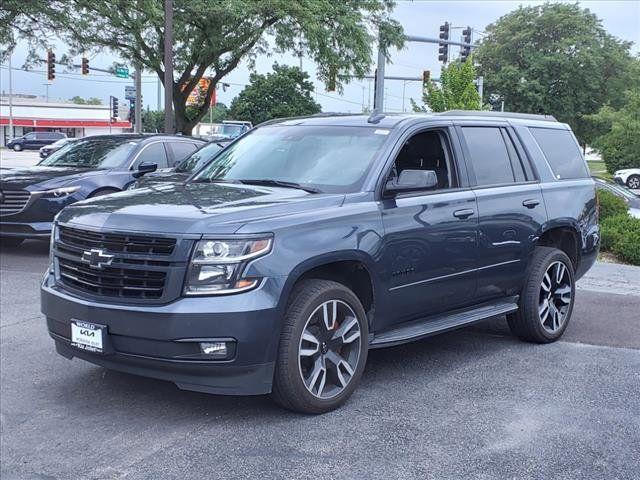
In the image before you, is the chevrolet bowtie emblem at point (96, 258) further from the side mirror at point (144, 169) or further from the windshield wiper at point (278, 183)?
the side mirror at point (144, 169)

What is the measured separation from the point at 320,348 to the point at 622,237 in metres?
8.68

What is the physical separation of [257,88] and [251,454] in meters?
37.6

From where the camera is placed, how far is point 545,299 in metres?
6.32

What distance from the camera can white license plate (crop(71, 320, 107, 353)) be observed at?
165 inches

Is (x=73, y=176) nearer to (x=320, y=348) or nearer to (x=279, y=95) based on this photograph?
(x=320, y=348)

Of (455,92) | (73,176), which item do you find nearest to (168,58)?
(455,92)

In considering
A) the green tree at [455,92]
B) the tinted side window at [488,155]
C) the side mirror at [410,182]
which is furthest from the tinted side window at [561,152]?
the green tree at [455,92]

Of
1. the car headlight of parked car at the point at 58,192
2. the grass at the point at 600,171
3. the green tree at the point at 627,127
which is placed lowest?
the grass at the point at 600,171

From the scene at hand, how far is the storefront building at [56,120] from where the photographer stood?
8338 centimetres

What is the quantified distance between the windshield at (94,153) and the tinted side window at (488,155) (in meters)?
6.29

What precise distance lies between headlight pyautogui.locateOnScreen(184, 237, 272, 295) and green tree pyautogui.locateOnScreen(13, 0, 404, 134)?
15085 millimetres

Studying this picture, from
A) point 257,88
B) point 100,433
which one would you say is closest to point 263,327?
point 100,433

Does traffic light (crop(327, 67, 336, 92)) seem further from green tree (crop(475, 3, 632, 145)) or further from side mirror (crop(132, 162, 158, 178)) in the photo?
green tree (crop(475, 3, 632, 145))

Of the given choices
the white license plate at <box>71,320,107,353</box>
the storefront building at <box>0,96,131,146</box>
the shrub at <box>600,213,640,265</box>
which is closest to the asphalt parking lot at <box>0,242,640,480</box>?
the white license plate at <box>71,320,107,353</box>
